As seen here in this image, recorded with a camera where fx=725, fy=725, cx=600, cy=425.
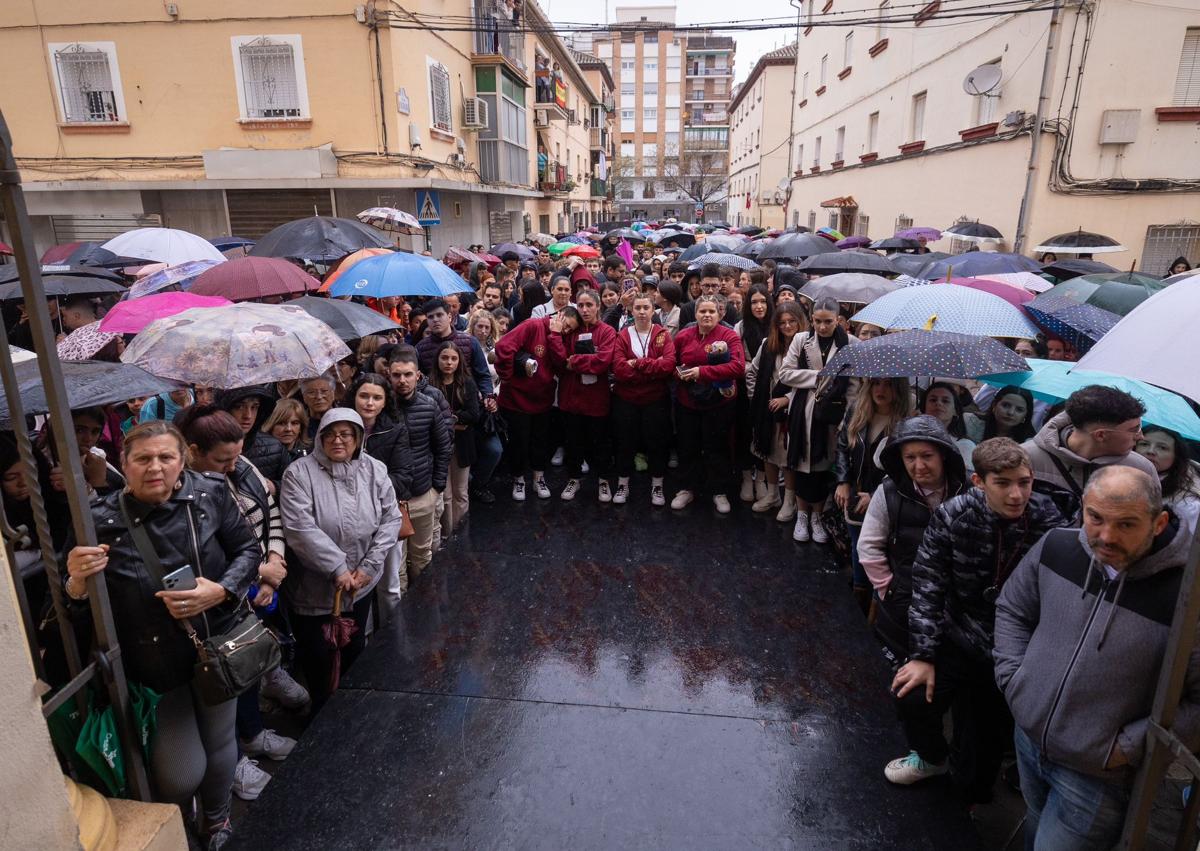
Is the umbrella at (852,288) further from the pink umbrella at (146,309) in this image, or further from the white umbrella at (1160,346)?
the pink umbrella at (146,309)

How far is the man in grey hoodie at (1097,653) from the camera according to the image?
7.13ft

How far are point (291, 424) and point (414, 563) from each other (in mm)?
1454

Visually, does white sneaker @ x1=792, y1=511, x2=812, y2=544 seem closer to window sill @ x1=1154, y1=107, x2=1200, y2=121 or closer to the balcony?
window sill @ x1=1154, y1=107, x2=1200, y2=121

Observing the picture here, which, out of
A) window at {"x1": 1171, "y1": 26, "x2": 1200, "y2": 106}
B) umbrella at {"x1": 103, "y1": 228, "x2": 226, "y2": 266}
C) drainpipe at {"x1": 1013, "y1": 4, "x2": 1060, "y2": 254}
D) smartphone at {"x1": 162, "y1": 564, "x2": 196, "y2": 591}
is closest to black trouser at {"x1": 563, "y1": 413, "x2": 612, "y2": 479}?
smartphone at {"x1": 162, "y1": 564, "x2": 196, "y2": 591}

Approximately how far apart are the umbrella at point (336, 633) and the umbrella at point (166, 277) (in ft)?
14.1

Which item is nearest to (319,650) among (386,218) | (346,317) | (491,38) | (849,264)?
(346,317)

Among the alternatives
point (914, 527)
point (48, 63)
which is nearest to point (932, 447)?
point (914, 527)

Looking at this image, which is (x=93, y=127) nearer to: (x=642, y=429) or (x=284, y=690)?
(x=642, y=429)

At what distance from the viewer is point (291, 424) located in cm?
407

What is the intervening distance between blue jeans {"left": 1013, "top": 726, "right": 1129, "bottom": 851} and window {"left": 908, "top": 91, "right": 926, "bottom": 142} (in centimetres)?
1665

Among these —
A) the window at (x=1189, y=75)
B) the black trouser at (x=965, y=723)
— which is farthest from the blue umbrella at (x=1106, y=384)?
the window at (x=1189, y=75)

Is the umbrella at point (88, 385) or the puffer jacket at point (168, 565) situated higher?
the umbrella at point (88, 385)

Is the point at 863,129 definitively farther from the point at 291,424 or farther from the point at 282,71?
the point at 291,424

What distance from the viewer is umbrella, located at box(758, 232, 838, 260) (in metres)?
11.2
